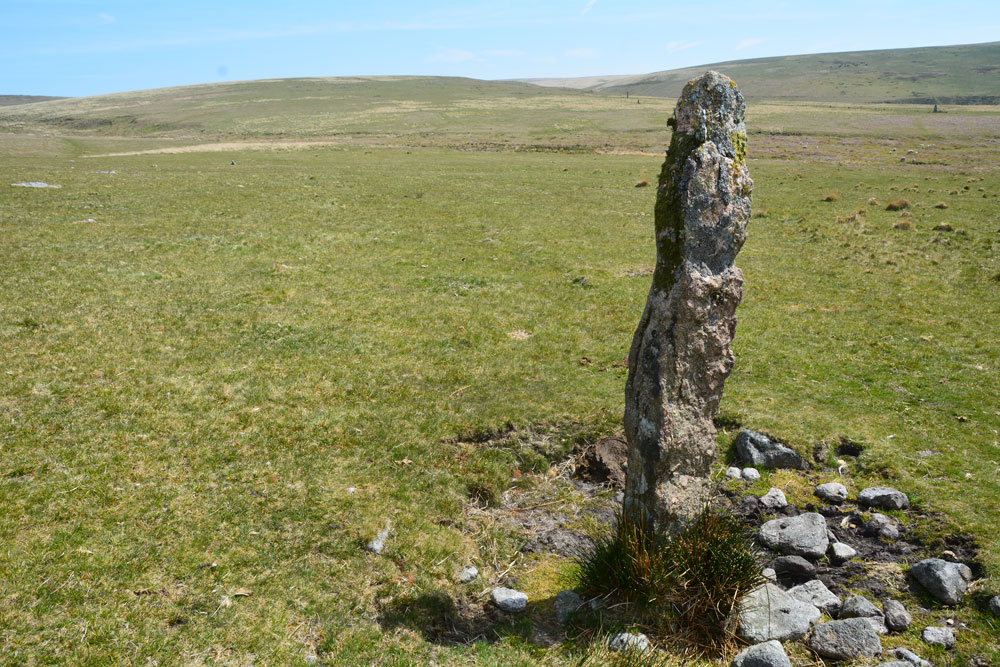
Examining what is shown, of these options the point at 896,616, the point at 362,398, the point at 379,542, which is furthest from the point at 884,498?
the point at 362,398

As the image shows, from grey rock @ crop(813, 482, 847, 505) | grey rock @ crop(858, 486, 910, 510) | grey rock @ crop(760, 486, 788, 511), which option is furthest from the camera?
grey rock @ crop(813, 482, 847, 505)

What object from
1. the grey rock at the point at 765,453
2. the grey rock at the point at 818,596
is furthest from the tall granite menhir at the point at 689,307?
the grey rock at the point at 765,453

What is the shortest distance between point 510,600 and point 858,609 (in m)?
4.12

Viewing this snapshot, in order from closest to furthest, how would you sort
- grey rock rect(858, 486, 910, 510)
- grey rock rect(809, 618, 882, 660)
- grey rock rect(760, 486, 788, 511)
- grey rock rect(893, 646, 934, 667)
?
grey rock rect(893, 646, 934, 667), grey rock rect(809, 618, 882, 660), grey rock rect(858, 486, 910, 510), grey rock rect(760, 486, 788, 511)

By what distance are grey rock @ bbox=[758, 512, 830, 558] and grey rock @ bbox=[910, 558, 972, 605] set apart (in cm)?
111

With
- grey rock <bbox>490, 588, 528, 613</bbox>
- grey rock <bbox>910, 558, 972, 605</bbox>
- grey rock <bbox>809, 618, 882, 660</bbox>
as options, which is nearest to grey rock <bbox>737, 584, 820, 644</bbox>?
grey rock <bbox>809, 618, 882, 660</bbox>

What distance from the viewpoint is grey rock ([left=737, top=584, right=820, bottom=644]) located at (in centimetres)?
688

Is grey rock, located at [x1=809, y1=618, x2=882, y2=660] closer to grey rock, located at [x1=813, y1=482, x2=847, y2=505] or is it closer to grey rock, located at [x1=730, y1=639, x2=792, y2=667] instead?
grey rock, located at [x1=730, y1=639, x2=792, y2=667]

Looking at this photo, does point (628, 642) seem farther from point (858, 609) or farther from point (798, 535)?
point (798, 535)

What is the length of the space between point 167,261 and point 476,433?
1548cm

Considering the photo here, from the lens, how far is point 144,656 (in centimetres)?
632

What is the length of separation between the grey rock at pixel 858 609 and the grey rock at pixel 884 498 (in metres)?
2.49

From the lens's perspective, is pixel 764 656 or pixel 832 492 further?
pixel 832 492

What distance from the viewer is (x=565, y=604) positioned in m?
7.55
